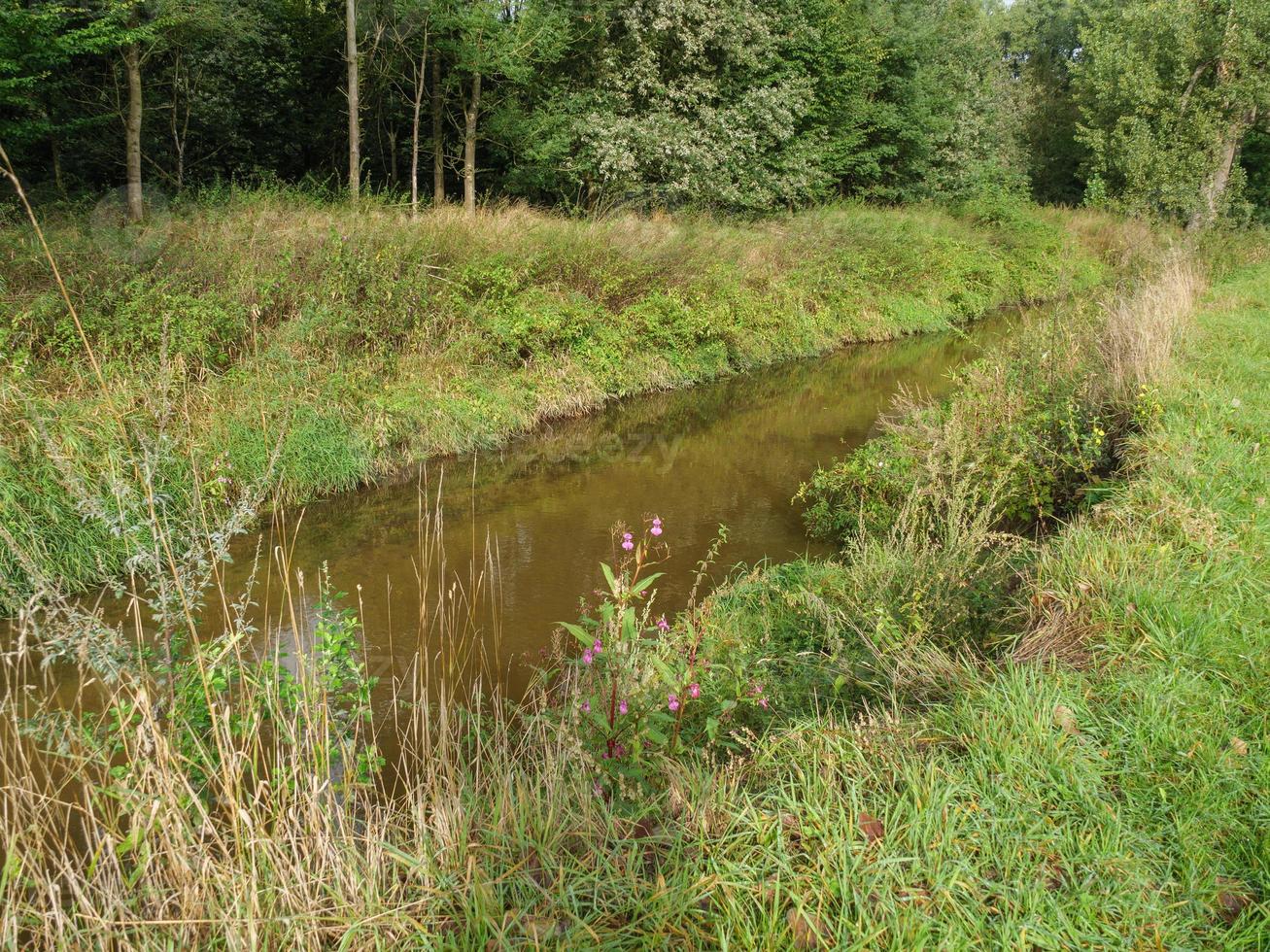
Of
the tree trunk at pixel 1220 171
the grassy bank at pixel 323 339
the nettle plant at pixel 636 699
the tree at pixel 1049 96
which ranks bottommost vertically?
the nettle plant at pixel 636 699

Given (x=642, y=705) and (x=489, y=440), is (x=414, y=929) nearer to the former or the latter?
(x=642, y=705)

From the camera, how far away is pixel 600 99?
18250mm

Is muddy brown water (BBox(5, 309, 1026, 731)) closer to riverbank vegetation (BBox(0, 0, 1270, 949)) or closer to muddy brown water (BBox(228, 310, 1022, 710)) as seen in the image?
muddy brown water (BBox(228, 310, 1022, 710))

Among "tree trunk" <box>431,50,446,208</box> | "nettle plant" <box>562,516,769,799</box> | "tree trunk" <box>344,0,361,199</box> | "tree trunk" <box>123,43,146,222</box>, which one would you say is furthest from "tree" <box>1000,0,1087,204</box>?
"nettle plant" <box>562,516,769,799</box>

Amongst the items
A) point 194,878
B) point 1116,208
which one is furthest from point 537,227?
point 1116,208

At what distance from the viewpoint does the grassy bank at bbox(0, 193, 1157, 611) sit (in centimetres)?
619

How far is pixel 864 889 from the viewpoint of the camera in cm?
238

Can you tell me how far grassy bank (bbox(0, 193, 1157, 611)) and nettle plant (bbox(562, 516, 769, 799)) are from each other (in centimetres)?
173

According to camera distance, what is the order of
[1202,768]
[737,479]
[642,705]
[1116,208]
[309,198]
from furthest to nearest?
[1116,208] → [309,198] → [737,479] → [642,705] → [1202,768]

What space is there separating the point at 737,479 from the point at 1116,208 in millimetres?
25140

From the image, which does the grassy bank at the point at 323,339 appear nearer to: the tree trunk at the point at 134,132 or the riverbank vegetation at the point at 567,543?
the riverbank vegetation at the point at 567,543

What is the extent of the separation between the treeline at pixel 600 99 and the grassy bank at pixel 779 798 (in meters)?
11.9

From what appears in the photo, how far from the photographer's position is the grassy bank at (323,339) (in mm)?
6188

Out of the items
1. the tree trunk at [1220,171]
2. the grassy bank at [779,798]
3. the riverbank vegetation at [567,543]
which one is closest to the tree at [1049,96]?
the tree trunk at [1220,171]
